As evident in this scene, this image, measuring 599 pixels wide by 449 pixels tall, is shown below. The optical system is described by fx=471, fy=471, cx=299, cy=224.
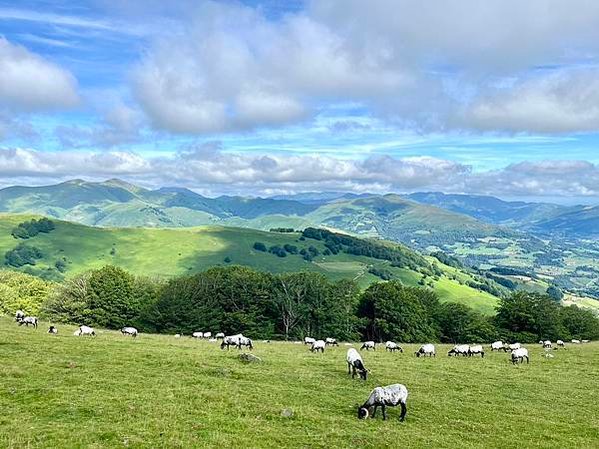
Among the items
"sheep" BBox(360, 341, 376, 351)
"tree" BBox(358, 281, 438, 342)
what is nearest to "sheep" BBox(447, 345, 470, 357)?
"sheep" BBox(360, 341, 376, 351)

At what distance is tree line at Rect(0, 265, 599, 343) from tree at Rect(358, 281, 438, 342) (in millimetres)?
219

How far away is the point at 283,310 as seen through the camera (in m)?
103

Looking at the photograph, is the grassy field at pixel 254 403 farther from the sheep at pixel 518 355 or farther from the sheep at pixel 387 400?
the sheep at pixel 518 355

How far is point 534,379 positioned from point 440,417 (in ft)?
60.6

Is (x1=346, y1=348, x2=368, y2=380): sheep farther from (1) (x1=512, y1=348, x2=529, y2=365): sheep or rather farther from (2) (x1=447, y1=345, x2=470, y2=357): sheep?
(2) (x1=447, y1=345, x2=470, y2=357): sheep

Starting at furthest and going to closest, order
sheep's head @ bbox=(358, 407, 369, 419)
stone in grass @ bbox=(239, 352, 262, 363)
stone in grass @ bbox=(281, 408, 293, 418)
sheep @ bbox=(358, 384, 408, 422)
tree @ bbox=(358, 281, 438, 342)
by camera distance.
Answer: tree @ bbox=(358, 281, 438, 342) < stone in grass @ bbox=(239, 352, 262, 363) < sheep @ bbox=(358, 384, 408, 422) < sheep's head @ bbox=(358, 407, 369, 419) < stone in grass @ bbox=(281, 408, 293, 418)

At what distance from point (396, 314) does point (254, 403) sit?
77464 mm

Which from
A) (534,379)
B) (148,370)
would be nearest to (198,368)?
(148,370)

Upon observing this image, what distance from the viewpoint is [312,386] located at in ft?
107

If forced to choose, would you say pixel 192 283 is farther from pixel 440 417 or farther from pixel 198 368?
pixel 440 417

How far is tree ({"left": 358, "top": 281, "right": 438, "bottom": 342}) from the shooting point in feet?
324

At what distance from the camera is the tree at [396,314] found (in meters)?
98.9

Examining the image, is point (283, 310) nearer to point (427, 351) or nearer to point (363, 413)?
point (427, 351)

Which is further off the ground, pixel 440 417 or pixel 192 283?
pixel 192 283
